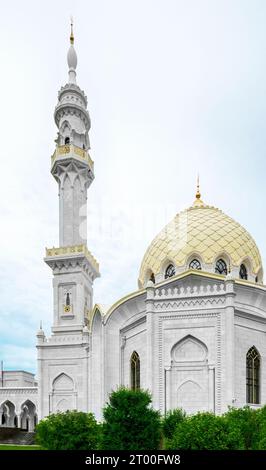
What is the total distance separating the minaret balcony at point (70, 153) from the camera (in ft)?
114

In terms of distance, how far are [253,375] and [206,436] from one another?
35.6ft

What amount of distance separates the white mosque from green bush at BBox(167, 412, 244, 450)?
26.5 feet

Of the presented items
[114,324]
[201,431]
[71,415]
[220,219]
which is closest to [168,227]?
[220,219]

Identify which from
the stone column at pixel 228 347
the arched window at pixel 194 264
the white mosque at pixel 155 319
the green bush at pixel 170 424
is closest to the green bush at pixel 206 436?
the green bush at pixel 170 424

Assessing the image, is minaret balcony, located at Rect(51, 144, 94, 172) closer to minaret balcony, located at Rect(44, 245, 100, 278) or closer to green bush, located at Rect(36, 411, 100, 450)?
minaret balcony, located at Rect(44, 245, 100, 278)

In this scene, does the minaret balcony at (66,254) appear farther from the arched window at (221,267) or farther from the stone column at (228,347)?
the stone column at (228,347)

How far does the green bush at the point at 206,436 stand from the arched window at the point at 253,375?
374 inches

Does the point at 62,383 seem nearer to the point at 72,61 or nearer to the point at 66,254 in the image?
the point at 66,254

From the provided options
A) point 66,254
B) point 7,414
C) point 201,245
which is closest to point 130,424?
point 201,245

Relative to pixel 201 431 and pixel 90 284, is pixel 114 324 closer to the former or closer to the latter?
pixel 90 284

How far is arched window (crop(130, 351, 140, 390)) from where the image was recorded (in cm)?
2589

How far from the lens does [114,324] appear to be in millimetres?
27734

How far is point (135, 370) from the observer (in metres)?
26.2

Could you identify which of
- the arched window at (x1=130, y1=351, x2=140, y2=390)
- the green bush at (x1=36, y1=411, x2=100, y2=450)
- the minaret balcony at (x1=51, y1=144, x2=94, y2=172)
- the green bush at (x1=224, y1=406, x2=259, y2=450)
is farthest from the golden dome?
the green bush at (x1=36, y1=411, x2=100, y2=450)
